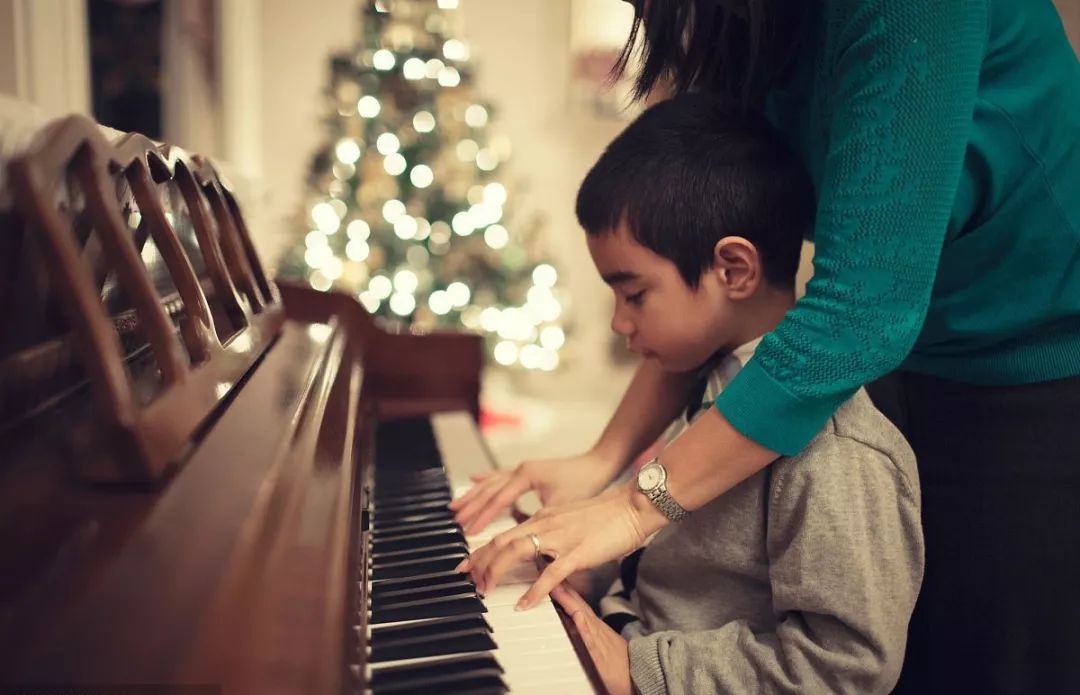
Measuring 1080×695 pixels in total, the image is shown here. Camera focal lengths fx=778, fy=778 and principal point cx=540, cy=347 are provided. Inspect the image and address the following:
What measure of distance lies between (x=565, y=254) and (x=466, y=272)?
1154 millimetres

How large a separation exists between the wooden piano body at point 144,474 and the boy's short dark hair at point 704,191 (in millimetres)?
475

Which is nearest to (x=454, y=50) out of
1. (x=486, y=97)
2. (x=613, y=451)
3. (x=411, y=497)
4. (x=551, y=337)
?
(x=486, y=97)

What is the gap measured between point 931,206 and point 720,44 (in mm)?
396

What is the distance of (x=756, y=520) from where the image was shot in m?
0.97

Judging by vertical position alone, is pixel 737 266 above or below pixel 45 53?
below

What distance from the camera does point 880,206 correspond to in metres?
0.78

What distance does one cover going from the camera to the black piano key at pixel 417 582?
2.81ft

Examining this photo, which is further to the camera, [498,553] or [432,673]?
[498,553]

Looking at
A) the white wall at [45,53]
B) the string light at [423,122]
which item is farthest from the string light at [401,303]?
the white wall at [45,53]

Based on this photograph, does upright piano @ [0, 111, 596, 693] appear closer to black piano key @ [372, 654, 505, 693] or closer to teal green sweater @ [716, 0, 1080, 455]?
black piano key @ [372, 654, 505, 693]

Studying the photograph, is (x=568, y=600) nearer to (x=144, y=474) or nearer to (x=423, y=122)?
(x=144, y=474)

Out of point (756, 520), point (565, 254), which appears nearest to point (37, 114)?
point (756, 520)

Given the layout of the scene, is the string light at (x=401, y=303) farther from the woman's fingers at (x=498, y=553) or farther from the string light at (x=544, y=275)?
the woman's fingers at (x=498, y=553)

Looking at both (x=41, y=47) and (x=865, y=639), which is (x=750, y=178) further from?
(x=41, y=47)
